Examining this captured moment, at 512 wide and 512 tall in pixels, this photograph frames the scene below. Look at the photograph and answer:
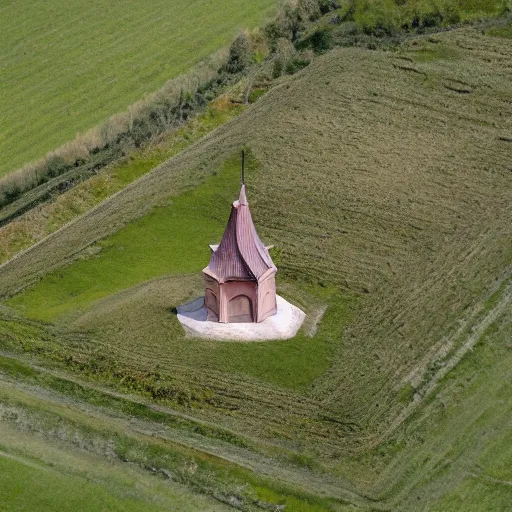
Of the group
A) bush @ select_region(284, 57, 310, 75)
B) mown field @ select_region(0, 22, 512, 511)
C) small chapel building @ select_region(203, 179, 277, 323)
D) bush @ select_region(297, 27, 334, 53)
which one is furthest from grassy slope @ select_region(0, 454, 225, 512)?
bush @ select_region(297, 27, 334, 53)

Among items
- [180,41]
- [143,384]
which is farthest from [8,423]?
[180,41]

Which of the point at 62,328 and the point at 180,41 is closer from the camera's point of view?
the point at 62,328

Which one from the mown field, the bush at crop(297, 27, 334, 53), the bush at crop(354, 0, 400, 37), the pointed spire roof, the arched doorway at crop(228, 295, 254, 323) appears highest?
the pointed spire roof

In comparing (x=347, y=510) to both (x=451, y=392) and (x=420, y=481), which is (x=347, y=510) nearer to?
(x=420, y=481)

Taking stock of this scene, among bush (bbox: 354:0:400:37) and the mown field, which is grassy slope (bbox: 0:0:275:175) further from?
the mown field

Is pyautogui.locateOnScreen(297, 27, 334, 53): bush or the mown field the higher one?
pyautogui.locateOnScreen(297, 27, 334, 53): bush

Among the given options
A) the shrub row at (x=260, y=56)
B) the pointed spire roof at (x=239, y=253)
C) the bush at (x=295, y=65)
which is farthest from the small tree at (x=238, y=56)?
the pointed spire roof at (x=239, y=253)
